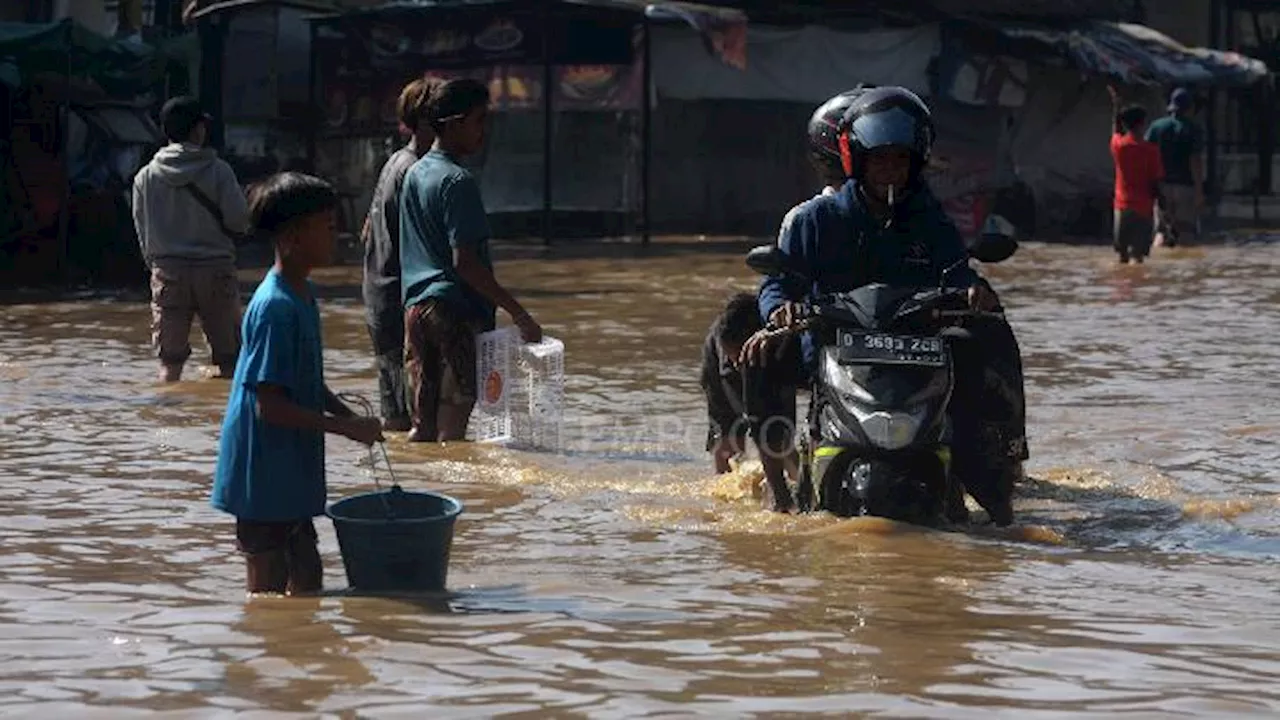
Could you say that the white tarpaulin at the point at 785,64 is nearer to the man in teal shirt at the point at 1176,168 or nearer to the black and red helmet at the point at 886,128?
the man in teal shirt at the point at 1176,168

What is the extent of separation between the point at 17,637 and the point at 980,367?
3.65 metres

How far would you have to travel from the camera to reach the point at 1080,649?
664cm

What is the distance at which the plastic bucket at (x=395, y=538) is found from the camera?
7.05 m

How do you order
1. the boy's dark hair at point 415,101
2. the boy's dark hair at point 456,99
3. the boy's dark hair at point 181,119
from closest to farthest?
the boy's dark hair at point 456,99 → the boy's dark hair at point 415,101 → the boy's dark hair at point 181,119

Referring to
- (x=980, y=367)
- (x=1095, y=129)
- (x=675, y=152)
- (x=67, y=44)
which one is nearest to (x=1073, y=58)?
(x=1095, y=129)

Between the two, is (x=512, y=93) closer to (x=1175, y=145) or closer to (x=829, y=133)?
(x=1175, y=145)

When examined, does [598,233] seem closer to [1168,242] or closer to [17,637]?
[1168,242]

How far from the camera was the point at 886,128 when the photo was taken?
8.61 m

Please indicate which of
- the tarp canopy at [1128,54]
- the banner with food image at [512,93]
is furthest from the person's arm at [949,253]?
the tarp canopy at [1128,54]

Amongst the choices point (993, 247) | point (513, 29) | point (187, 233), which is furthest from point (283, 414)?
point (513, 29)

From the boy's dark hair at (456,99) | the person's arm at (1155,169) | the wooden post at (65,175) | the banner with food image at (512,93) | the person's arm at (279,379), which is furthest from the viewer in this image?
the banner with food image at (512,93)

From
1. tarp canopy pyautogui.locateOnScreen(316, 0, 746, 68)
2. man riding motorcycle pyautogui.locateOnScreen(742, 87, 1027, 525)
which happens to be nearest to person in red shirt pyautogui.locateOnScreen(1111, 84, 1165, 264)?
tarp canopy pyautogui.locateOnScreen(316, 0, 746, 68)

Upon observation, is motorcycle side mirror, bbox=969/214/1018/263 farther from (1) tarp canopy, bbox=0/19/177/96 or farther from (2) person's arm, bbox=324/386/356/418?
(1) tarp canopy, bbox=0/19/177/96

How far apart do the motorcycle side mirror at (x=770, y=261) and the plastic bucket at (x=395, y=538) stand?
1.74 metres
